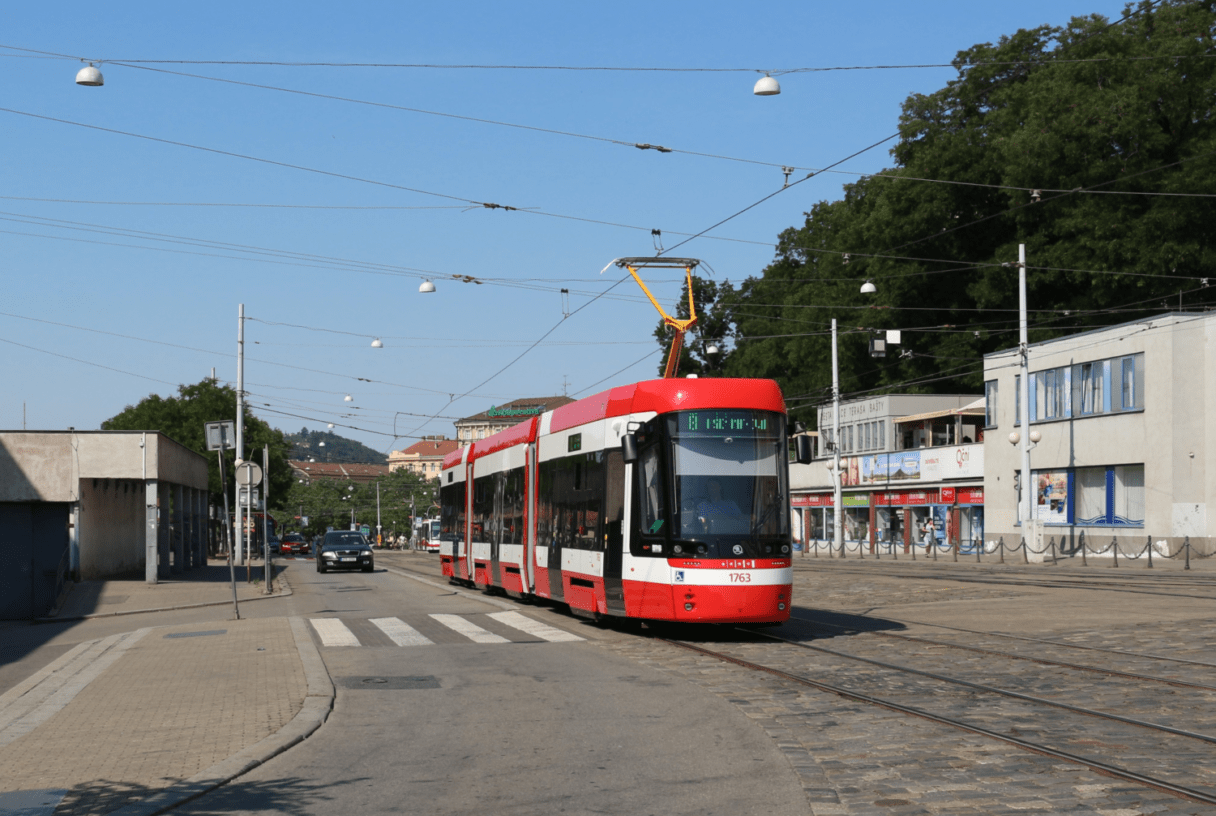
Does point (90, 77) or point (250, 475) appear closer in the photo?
point (90, 77)

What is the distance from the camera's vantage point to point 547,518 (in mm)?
21016

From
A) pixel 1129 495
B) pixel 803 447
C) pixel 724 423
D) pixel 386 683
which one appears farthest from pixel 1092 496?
pixel 386 683

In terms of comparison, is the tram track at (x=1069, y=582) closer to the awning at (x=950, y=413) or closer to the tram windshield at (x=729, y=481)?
the tram windshield at (x=729, y=481)

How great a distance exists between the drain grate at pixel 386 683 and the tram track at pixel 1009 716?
330 cm

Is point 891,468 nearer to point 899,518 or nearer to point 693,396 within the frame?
point 899,518

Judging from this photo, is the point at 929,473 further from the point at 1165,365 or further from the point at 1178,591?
the point at 1178,591

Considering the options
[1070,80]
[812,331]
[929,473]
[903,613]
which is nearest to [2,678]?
[903,613]

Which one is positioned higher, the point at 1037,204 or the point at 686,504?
the point at 1037,204

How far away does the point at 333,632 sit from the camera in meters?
18.4

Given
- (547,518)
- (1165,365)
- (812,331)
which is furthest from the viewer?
(812,331)

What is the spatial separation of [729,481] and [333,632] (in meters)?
6.00

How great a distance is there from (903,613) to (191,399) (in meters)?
58.7

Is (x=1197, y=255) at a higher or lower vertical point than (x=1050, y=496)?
higher

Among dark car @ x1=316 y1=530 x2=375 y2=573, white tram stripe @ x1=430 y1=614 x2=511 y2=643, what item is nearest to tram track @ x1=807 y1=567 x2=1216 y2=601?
white tram stripe @ x1=430 y1=614 x2=511 y2=643
